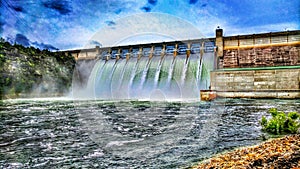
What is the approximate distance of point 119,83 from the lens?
88.8 feet

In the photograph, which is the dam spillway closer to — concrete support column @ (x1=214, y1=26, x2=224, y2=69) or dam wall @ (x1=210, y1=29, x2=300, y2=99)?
concrete support column @ (x1=214, y1=26, x2=224, y2=69)

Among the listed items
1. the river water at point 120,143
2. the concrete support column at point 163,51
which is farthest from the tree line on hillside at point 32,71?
the river water at point 120,143

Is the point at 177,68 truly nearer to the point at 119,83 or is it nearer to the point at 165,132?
the point at 119,83

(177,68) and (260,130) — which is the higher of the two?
(177,68)

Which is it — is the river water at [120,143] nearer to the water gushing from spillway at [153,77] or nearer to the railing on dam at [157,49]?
the water gushing from spillway at [153,77]

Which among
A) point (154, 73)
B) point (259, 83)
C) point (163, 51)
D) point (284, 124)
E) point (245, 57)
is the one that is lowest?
point (284, 124)

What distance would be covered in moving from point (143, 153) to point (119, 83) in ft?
73.6

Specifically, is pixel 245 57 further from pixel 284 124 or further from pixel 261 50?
pixel 284 124

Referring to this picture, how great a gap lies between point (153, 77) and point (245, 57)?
9475 millimetres

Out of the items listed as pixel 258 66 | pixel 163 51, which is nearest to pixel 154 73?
pixel 163 51

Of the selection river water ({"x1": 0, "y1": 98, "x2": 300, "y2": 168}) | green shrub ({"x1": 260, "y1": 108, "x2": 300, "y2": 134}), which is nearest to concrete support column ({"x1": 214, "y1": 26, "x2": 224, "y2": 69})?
river water ({"x1": 0, "y1": 98, "x2": 300, "y2": 168})

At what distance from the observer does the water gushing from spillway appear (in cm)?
2289

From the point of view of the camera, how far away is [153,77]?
82.7 feet

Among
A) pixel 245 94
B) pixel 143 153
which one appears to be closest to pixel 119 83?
pixel 245 94
